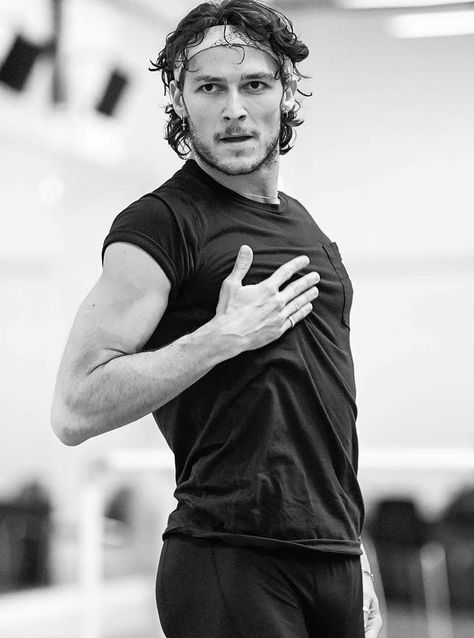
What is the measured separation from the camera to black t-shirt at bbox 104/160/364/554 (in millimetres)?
1454

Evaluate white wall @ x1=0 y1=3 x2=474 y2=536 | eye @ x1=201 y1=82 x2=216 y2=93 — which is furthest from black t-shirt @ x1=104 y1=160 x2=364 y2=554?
white wall @ x1=0 y1=3 x2=474 y2=536

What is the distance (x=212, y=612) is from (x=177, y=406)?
0.90ft

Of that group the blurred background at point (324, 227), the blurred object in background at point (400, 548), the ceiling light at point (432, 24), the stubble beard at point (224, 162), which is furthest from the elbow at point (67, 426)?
the ceiling light at point (432, 24)

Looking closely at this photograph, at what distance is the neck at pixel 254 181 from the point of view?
1.61 m

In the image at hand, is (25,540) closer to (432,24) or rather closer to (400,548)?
(400,548)

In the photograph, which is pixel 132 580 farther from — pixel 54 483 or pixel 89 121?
pixel 89 121

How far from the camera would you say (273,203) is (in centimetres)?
166

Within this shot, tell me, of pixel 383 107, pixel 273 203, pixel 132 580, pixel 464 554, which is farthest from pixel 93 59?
pixel 273 203

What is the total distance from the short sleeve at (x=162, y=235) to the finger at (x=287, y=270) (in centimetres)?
12

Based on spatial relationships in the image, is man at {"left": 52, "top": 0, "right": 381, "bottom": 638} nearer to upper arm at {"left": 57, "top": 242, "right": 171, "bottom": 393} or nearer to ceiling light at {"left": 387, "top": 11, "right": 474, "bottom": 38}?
upper arm at {"left": 57, "top": 242, "right": 171, "bottom": 393}

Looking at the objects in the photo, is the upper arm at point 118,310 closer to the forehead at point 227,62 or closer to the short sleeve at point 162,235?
the short sleeve at point 162,235

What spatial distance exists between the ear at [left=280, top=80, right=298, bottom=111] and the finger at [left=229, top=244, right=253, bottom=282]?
0.27 m

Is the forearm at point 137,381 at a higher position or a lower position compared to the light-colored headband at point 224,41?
lower

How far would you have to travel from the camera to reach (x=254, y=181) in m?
1.63
